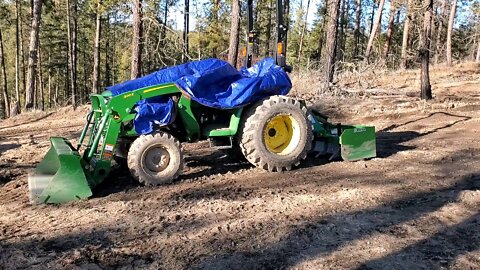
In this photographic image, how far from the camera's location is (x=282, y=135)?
273 inches

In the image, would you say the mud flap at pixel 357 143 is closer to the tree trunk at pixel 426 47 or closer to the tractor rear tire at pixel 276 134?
the tractor rear tire at pixel 276 134

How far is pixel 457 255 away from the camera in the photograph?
12.5 ft

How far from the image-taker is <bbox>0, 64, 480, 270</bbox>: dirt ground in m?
3.79

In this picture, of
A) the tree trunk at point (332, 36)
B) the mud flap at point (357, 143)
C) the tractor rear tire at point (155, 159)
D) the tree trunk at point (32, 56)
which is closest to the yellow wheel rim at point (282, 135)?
the mud flap at point (357, 143)

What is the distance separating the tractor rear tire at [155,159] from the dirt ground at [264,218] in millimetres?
156

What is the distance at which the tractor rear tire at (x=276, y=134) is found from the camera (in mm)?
6453

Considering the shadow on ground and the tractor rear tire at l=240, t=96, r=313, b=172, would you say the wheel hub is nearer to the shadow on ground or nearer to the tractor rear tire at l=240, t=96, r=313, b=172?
the tractor rear tire at l=240, t=96, r=313, b=172

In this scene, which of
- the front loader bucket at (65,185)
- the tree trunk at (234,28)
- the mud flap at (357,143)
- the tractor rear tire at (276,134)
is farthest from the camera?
the tree trunk at (234,28)

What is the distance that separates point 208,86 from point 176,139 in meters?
0.89

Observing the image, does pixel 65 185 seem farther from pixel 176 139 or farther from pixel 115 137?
pixel 176 139

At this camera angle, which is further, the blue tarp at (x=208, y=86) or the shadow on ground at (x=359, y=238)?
the blue tarp at (x=208, y=86)

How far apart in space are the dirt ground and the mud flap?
17cm

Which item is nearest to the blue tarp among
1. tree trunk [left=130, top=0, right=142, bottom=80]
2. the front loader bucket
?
the front loader bucket

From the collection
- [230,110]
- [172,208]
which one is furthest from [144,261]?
[230,110]
